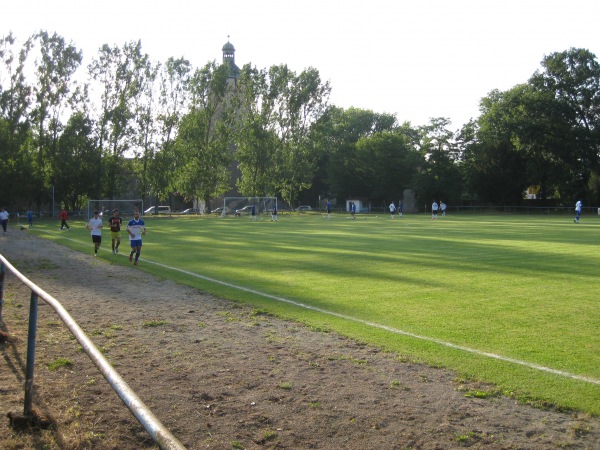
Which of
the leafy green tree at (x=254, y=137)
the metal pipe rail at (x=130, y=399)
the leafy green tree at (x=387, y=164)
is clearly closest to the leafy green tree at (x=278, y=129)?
the leafy green tree at (x=254, y=137)

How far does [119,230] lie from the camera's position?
22.5 metres

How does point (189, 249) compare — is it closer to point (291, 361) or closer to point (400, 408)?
point (291, 361)

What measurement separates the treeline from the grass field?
156 feet

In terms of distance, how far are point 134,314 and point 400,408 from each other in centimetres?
622

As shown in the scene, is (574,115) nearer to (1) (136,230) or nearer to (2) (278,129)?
(2) (278,129)

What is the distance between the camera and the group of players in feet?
62.1

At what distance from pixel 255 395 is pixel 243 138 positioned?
249 feet

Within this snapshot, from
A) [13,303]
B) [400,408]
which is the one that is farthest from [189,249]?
[400,408]

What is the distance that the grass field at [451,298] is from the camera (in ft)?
22.3

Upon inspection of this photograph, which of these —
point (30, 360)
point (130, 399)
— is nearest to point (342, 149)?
point (30, 360)

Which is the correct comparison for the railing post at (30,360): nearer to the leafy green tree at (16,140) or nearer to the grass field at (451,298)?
the grass field at (451,298)

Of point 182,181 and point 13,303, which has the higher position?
point 182,181

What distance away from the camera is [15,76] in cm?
6425

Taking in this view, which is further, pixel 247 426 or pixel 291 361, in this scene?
pixel 291 361
